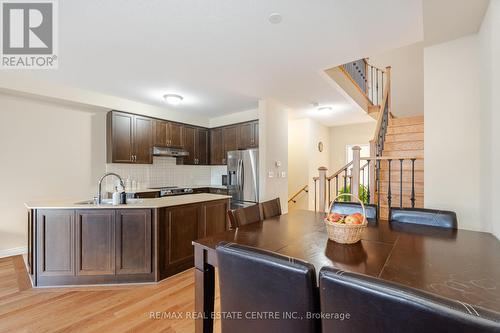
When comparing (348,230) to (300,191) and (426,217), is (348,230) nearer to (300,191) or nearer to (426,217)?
(426,217)

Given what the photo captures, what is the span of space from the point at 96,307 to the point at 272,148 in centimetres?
321

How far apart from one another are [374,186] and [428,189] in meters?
0.91

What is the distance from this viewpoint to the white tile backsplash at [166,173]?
448cm

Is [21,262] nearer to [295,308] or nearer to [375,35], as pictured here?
[295,308]

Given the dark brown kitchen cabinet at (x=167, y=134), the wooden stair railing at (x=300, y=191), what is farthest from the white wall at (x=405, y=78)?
the dark brown kitchen cabinet at (x=167, y=134)

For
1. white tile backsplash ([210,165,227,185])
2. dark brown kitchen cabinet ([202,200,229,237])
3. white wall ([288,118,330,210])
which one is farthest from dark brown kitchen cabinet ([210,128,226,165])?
dark brown kitchen cabinet ([202,200,229,237])

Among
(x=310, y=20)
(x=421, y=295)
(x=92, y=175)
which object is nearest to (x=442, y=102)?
(x=310, y=20)

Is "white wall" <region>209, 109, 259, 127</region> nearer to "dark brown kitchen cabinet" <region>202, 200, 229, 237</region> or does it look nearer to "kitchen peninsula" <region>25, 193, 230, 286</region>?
"dark brown kitchen cabinet" <region>202, 200, 229, 237</region>

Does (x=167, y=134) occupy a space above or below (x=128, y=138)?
above

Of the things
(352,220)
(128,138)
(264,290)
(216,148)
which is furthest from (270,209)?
(216,148)

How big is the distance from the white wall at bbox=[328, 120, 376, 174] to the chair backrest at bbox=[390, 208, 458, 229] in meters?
4.84

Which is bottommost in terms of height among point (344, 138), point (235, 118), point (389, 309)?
point (389, 309)

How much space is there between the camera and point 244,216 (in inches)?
77.9

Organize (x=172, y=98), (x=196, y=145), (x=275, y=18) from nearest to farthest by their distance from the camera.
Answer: (x=275, y=18) < (x=172, y=98) < (x=196, y=145)
